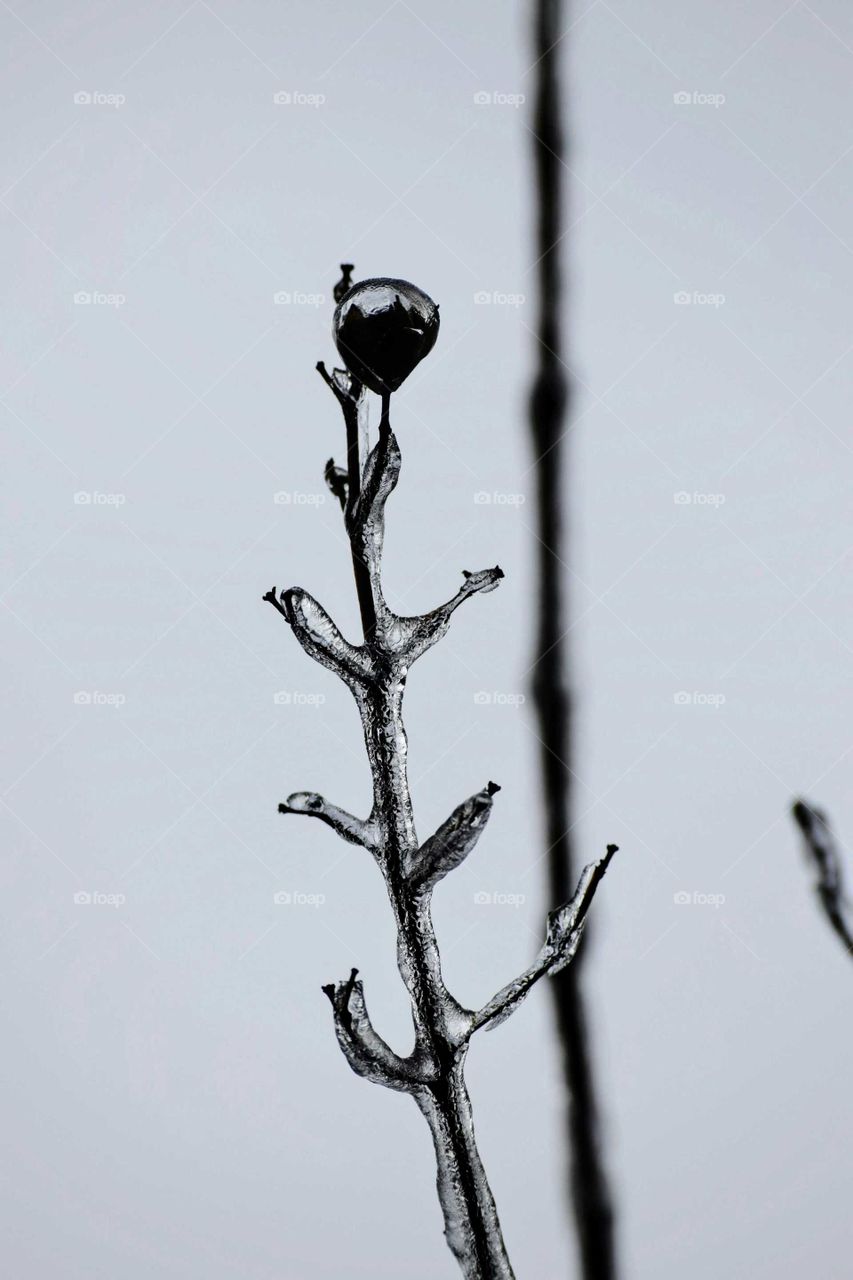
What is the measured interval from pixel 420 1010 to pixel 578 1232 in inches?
19.1

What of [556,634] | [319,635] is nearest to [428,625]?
[319,635]

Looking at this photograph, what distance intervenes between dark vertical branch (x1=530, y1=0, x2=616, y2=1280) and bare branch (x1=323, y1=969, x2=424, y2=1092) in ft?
1.30

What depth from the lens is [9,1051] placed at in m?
0.69

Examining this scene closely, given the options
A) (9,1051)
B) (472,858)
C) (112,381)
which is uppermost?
(112,381)

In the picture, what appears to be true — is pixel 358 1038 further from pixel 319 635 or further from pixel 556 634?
pixel 556 634

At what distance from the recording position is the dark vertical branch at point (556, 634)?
0.69 m

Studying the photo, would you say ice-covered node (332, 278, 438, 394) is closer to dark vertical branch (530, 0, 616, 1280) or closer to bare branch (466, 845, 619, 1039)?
bare branch (466, 845, 619, 1039)

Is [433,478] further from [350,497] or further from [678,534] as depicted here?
[350,497]

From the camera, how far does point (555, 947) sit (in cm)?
30

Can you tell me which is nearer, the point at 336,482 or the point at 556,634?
the point at 336,482

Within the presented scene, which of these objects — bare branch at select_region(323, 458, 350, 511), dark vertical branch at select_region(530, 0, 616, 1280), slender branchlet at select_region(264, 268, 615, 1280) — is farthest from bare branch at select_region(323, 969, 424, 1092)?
dark vertical branch at select_region(530, 0, 616, 1280)

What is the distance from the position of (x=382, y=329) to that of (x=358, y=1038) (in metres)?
0.18

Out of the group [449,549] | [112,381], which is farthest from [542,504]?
[112,381]

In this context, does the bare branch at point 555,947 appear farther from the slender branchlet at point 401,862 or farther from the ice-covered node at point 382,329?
the ice-covered node at point 382,329
